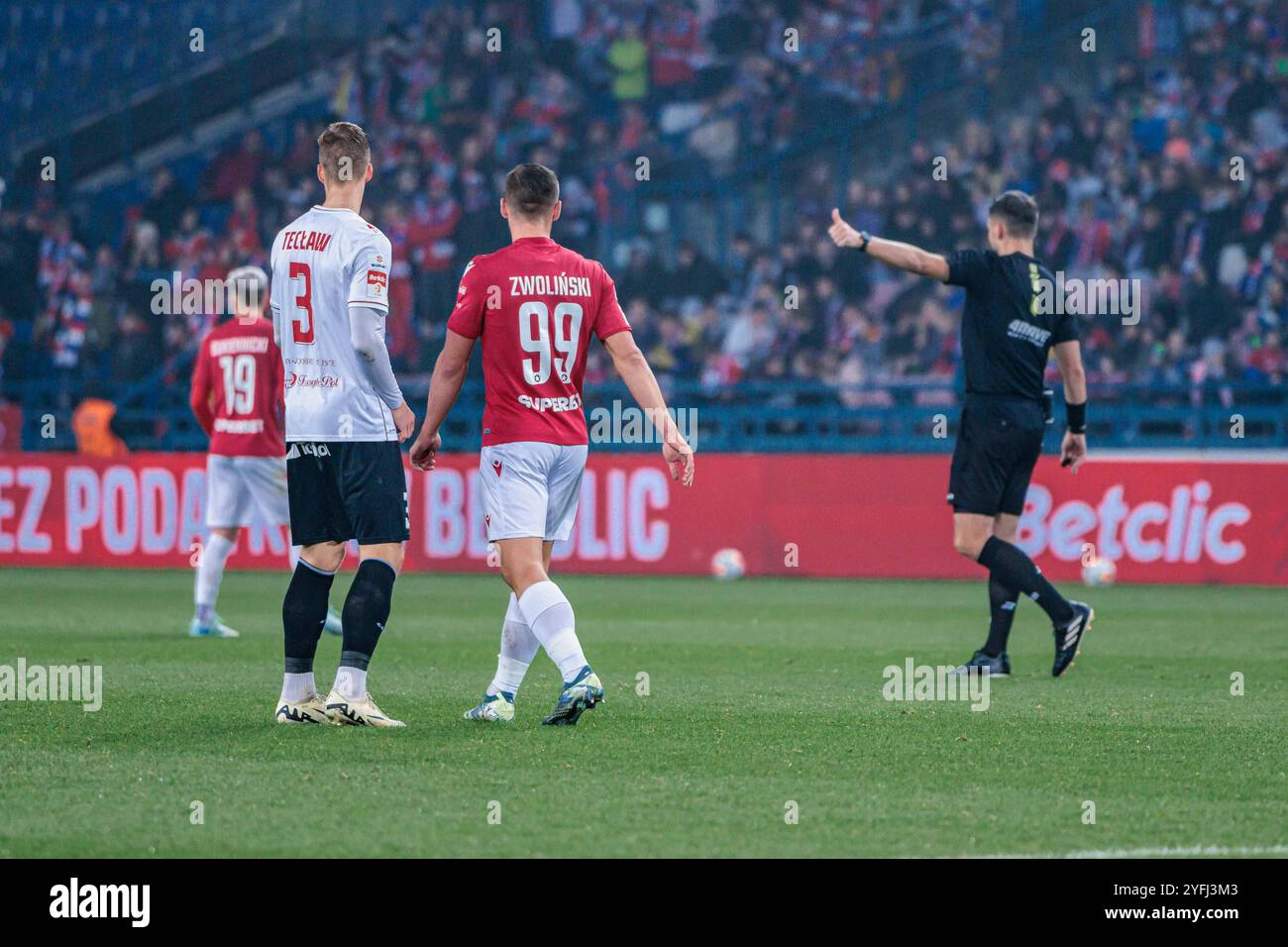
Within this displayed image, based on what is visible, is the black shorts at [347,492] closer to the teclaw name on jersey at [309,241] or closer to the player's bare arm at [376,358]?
the player's bare arm at [376,358]

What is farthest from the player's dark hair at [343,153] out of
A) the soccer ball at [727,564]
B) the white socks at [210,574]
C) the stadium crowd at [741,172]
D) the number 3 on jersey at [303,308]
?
the stadium crowd at [741,172]

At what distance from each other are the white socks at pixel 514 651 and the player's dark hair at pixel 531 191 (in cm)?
160

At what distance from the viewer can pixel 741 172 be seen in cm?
2231

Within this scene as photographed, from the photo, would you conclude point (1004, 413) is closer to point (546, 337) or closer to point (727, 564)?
point (546, 337)

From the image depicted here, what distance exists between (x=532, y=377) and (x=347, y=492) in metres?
0.89

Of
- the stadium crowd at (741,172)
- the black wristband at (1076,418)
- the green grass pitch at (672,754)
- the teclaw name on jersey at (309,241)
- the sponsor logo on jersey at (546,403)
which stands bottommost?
the green grass pitch at (672,754)

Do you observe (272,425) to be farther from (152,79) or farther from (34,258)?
(152,79)

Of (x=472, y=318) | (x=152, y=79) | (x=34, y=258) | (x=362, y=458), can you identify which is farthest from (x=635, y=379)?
(x=152, y=79)

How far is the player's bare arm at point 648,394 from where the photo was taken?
6.78 metres

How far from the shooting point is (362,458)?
6.98m

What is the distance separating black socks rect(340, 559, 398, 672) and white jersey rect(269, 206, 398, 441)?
58cm

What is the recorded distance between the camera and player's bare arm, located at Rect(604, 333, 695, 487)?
22.2 feet

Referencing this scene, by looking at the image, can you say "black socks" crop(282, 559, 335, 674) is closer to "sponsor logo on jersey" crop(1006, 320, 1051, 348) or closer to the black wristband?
"sponsor logo on jersey" crop(1006, 320, 1051, 348)
